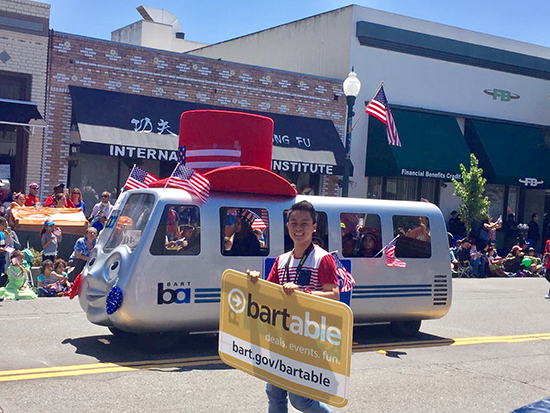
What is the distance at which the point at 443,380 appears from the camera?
7664 millimetres

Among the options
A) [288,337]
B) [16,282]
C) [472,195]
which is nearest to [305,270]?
[288,337]

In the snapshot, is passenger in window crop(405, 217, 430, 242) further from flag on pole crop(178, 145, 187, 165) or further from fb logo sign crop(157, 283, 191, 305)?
fb logo sign crop(157, 283, 191, 305)

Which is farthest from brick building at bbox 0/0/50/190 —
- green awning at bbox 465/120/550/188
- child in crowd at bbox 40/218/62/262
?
green awning at bbox 465/120/550/188

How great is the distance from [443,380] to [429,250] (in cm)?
277

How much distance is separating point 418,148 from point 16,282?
1550 centimetres

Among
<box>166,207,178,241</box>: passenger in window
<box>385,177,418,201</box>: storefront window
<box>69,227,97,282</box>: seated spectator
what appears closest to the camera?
<box>166,207,178,241</box>: passenger in window

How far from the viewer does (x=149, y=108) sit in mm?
19656

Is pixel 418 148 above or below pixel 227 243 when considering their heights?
above

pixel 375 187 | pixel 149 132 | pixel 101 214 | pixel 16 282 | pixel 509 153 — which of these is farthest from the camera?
pixel 509 153

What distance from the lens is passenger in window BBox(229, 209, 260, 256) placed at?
8531mm

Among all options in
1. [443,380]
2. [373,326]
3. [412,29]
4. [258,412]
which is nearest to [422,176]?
[412,29]

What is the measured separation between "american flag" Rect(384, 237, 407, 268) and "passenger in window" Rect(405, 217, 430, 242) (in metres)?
0.50

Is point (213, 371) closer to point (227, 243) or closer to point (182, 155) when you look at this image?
point (227, 243)

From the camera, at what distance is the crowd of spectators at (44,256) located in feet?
40.4
